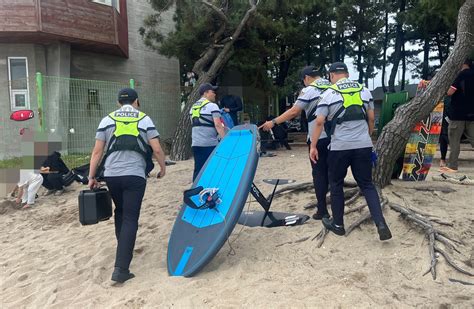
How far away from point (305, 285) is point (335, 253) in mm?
676

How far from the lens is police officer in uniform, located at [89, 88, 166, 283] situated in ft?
13.1

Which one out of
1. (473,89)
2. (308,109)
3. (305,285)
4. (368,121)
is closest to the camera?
(305,285)

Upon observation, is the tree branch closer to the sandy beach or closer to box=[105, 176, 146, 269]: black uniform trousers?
the sandy beach

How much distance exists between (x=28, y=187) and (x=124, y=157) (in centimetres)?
458

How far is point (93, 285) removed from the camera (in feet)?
13.1

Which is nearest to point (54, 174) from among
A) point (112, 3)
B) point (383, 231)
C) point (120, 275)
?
point (120, 275)

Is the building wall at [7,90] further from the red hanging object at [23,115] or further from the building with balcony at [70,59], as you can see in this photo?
the red hanging object at [23,115]

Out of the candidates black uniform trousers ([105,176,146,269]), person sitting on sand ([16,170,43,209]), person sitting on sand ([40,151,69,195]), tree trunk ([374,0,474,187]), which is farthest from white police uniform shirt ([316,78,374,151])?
person sitting on sand ([40,151,69,195])

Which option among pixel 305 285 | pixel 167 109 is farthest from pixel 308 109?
pixel 167 109

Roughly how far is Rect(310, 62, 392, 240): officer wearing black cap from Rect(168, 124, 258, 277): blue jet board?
2.55ft

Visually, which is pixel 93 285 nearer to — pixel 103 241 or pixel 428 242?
pixel 103 241

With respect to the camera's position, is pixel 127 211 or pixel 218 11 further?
pixel 218 11

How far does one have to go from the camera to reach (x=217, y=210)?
4332 mm

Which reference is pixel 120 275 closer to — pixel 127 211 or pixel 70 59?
pixel 127 211
